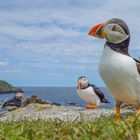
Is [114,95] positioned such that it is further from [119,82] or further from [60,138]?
[60,138]

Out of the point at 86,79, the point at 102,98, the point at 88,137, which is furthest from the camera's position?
the point at 86,79

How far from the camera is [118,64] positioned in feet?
28.8

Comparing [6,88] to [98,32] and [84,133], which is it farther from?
[84,133]

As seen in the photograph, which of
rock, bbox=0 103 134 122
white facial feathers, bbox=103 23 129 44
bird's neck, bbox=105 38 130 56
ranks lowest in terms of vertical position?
rock, bbox=0 103 134 122

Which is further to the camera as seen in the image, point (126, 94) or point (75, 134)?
point (126, 94)

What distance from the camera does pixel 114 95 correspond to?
9.44 meters

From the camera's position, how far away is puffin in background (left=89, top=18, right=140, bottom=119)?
28.8ft

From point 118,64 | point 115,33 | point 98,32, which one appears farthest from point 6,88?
point 118,64

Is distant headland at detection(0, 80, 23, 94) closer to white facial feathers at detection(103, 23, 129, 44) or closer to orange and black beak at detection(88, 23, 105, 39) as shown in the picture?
orange and black beak at detection(88, 23, 105, 39)

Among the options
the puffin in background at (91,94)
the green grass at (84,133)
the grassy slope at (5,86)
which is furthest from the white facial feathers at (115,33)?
the grassy slope at (5,86)

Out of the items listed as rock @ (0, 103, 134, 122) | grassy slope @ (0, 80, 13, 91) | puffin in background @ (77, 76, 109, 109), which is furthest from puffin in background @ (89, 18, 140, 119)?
grassy slope @ (0, 80, 13, 91)

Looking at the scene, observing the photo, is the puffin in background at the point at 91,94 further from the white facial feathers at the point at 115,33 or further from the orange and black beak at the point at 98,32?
the white facial feathers at the point at 115,33

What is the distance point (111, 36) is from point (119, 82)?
3.31ft

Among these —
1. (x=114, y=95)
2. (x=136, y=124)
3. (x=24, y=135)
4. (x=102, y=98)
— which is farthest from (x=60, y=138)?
(x=102, y=98)
